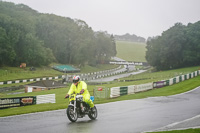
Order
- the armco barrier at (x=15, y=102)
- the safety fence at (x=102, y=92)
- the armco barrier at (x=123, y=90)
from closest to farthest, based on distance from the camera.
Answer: the armco barrier at (x=15, y=102) → the safety fence at (x=102, y=92) → the armco barrier at (x=123, y=90)

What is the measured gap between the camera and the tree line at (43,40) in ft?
254

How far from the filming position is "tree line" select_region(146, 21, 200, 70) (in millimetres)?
83688

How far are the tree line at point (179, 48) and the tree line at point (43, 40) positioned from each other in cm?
2847

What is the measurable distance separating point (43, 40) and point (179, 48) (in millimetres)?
45257

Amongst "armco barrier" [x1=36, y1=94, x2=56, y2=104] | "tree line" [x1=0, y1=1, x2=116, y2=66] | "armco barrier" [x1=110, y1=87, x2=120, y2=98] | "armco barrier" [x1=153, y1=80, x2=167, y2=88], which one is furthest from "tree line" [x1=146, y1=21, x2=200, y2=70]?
"armco barrier" [x1=36, y1=94, x2=56, y2=104]

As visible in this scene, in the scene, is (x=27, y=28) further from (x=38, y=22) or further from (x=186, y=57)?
(x=186, y=57)

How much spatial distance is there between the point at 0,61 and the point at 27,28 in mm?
14281

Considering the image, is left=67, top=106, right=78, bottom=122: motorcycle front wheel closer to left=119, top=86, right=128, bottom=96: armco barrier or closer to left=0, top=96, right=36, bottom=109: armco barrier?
left=0, top=96, right=36, bottom=109: armco barrier

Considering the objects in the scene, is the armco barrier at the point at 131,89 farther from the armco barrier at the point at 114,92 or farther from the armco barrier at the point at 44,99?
the armco barrier at the point at 44,99

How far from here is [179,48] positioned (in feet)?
277

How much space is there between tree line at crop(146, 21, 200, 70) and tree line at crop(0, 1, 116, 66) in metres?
28.5

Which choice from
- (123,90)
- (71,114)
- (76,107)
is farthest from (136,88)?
(71,114)

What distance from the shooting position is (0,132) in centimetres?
1021

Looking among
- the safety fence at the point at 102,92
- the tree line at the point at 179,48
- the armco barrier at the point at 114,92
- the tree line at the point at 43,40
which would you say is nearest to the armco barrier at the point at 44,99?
the safety fence at the point at 102,92
